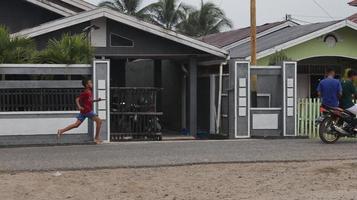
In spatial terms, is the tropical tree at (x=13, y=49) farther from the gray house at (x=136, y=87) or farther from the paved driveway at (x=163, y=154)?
the paved driveway at (x=163, y=154)

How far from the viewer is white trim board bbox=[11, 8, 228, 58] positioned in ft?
57.9

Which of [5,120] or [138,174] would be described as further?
[5,120]

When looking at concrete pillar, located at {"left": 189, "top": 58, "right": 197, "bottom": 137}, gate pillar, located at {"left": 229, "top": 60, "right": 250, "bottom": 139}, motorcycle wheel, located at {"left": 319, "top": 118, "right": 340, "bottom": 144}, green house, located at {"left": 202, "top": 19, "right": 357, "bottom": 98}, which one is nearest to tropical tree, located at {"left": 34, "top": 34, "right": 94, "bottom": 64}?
gate pillar, located at {"left": 229, "top": 60, "right": 250, "bottom": 139}

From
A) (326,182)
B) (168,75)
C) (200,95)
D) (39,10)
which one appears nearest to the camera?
(326,182)

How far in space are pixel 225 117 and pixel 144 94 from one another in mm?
2602

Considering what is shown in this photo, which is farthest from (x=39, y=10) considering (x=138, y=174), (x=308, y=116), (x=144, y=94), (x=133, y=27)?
(x=138, y=174)

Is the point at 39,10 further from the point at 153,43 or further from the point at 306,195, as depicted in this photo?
the point at 306,195

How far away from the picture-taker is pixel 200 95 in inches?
856

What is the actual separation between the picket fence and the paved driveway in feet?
6.93

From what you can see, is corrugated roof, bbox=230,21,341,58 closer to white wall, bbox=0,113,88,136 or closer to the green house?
the green house

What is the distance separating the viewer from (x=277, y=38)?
923 inches

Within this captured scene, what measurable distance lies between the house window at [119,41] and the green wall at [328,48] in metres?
5.87

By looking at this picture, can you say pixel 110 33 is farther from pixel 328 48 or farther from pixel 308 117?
pixel 328 48

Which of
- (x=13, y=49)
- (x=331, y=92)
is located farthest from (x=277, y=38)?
(x=13, y=49)
